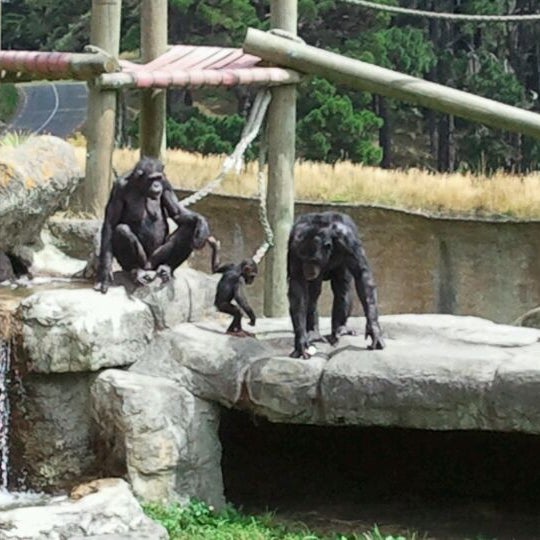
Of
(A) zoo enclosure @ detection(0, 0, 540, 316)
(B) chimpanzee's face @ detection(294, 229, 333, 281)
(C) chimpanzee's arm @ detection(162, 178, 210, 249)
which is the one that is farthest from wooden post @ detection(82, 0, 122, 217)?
(B) chimpanzee's face @ detection(294, 229, 333, 281)

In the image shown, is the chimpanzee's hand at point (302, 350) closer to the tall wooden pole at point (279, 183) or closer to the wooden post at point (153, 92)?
the tall wooden pole at point (279, 183)

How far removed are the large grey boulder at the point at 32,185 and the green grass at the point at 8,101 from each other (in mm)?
14110

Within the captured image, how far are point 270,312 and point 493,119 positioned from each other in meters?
1.88

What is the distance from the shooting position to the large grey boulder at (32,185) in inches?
280

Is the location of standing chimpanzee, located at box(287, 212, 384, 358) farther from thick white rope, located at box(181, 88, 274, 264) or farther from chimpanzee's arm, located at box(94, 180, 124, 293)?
thick white rope, located at box(181, 88, 274, 264)

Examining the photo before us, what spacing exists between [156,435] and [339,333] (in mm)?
1071

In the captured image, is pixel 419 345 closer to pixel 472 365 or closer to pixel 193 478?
pixel 472 365

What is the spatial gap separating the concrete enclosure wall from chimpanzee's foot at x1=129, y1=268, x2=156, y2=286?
425cm

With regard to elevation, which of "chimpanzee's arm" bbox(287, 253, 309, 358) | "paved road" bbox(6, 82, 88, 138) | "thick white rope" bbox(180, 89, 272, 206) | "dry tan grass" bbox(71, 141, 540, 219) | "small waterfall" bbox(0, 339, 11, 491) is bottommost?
"small waterfall" bbox(0, 339, 11, 491)

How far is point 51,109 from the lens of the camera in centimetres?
2386

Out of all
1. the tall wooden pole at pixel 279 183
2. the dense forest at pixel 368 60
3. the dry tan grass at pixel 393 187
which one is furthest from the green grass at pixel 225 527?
the dense forest at pixel 368 60

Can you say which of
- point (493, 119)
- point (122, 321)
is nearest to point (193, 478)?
point (122, 321)

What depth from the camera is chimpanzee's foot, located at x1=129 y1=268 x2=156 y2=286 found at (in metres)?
6.43

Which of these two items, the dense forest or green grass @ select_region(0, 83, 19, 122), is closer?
the dense forest
